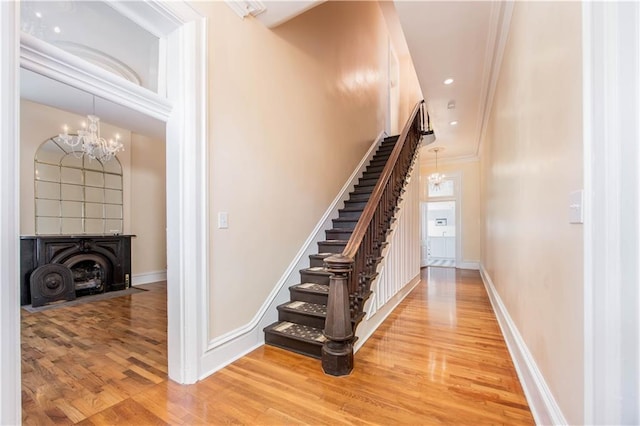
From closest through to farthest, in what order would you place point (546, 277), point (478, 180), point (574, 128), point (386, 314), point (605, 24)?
point (605, 24) < point (574, 128) < point (546, 277) < point (386, 314) < point (478, 180)

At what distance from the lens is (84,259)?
14.7 feet

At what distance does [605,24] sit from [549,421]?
1701 mm

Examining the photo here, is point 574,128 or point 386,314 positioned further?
point 386,314

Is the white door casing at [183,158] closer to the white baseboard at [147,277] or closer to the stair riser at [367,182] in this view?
the stair riser at [367,182]

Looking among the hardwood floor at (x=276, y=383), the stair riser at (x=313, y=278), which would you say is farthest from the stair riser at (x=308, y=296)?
the hardwood floor at (x=276, y=383)

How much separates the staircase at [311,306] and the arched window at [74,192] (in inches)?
164

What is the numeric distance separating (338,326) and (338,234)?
173 cm

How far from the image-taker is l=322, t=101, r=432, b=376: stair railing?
201cm

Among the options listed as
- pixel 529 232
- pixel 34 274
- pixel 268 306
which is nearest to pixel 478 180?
pixel 529 232

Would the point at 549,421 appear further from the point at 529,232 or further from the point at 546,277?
the point at 529,232

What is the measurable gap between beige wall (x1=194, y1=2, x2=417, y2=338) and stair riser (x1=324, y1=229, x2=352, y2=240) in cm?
27

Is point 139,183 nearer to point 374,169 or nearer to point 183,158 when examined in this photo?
point 183,158

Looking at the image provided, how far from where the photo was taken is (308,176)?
3.45 meters

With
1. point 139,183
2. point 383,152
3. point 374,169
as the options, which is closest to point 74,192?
point 139,183
